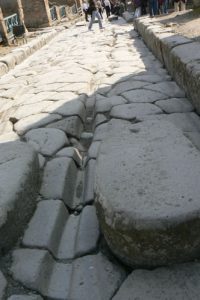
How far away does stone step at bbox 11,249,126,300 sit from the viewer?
1.68 meters

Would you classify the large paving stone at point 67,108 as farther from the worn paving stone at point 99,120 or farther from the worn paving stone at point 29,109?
the worn paving stone at point 99,120

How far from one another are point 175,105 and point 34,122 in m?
1.37

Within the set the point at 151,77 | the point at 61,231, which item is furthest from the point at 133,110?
the point at 61,231

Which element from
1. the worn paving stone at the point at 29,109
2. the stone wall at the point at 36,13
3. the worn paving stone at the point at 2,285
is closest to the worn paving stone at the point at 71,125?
the worn paving stone at the point at 29,109

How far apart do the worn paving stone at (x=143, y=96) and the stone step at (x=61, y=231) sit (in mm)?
1747

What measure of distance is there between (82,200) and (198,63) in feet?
6.04

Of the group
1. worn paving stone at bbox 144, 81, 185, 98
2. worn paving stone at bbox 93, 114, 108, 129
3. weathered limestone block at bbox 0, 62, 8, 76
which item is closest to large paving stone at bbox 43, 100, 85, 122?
worn paving stone at bbox 93, 114, 108, 129

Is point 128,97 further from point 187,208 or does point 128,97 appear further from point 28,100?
point 187,208

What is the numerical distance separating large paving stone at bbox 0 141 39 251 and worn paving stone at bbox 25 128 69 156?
431 mm

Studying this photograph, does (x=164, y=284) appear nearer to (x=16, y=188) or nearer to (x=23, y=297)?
(x=23, y=297)

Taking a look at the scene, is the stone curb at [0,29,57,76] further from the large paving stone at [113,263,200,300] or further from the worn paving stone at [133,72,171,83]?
the large paving stone at [113,263,200,300]

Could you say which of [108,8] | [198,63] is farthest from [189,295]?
[108,8]

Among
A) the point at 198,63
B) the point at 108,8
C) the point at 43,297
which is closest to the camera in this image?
the point at 43,297

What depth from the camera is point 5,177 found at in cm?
209
